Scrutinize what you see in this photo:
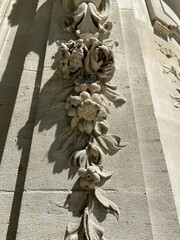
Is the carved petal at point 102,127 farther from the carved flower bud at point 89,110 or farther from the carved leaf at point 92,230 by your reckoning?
the carved leaf at point 92,230

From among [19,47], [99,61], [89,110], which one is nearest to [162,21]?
[19,47]

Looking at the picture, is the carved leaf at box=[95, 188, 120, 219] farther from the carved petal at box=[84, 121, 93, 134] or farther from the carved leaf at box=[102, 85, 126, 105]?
the carved leaf at box=[102, 85, 126, 105]

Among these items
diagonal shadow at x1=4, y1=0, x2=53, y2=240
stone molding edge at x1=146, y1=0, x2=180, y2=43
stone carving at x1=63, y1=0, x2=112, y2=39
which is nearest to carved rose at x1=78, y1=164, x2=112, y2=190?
diagonal shadow at x1=4, y1=0, x2=53, y2=240

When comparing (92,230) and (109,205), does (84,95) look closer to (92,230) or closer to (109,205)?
(109,205)

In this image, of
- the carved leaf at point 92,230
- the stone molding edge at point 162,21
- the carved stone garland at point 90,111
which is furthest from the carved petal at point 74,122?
the stone molding edge at point 162,21

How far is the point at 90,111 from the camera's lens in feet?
6.79

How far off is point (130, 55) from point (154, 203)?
1.45 metres

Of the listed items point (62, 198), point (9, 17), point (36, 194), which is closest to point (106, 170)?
point (62, 198)

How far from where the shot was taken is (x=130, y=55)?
279 cm

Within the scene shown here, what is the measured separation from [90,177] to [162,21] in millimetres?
3014

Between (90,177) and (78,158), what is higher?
(78,158)

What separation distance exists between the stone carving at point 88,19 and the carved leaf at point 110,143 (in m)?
1.02

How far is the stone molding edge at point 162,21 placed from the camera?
4068mm

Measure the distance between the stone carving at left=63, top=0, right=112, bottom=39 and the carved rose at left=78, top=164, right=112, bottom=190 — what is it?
1.30m
